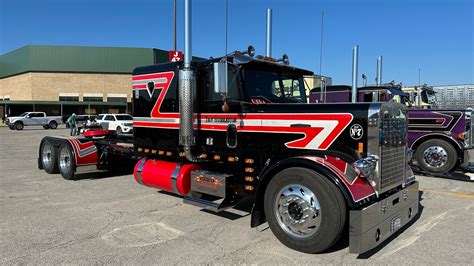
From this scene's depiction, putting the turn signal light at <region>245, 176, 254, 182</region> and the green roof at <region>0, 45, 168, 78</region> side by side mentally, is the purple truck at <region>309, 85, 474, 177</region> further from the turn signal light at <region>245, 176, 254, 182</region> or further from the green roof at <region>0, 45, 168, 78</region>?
the green roof at <region>0, 45, 168, 78</region>

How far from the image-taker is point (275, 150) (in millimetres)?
4961

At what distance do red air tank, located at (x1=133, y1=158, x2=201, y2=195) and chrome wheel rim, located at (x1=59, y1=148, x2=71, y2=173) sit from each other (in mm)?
2837

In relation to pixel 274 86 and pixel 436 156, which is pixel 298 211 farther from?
pixel 436 156

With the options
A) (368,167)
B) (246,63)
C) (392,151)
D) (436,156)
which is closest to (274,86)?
(246,63)

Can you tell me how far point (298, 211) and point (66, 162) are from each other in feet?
22.1

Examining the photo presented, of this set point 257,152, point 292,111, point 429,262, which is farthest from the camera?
point 257,152

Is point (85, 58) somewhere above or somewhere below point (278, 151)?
above

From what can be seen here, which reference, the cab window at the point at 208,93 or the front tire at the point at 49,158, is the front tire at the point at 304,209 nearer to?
the cab window at the point at 208,93

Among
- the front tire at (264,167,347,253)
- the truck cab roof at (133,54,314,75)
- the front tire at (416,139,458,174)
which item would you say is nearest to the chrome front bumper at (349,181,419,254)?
the front tire at (264,167,347,253)

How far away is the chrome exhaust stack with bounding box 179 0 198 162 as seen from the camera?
222 inches

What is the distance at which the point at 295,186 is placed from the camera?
14.0 feet

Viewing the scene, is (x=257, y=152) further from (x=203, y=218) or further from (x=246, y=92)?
(x=203, y=218)

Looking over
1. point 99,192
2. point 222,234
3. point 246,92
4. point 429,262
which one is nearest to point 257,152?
point 246,92

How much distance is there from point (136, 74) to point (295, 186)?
4223mm
